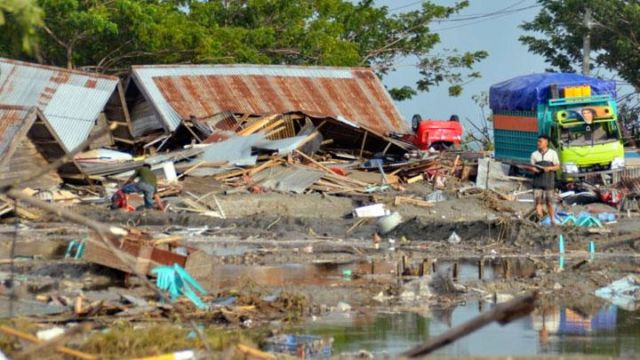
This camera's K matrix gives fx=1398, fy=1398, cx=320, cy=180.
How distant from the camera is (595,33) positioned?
45406 mm

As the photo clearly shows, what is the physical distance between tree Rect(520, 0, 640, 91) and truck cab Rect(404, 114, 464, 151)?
7.68 m

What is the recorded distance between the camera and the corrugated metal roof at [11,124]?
28828 millimetres

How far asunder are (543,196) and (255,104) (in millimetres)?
13559

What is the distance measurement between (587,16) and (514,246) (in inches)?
893

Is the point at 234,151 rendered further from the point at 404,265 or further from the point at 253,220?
the point at 404,265

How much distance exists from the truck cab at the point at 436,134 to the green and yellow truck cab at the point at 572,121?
350 centimetres

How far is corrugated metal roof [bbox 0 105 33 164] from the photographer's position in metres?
28.8

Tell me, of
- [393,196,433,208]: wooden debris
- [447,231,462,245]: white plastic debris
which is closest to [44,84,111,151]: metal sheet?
[393,196,433,208]: wooden debris

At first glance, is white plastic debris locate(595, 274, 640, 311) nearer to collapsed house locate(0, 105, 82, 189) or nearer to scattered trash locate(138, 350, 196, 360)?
scattered trash locate(138, 350, 196, 360)

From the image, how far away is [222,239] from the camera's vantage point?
23.8 meters

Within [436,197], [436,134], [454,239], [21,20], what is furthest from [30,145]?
[21,20]

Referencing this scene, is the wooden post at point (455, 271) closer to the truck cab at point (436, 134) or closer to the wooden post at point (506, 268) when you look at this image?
the wooden post at point (506, 268)

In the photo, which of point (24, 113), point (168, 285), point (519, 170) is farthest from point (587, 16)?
point (168, 285)

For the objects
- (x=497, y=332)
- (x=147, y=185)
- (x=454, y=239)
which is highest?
(x=147, y=185)
